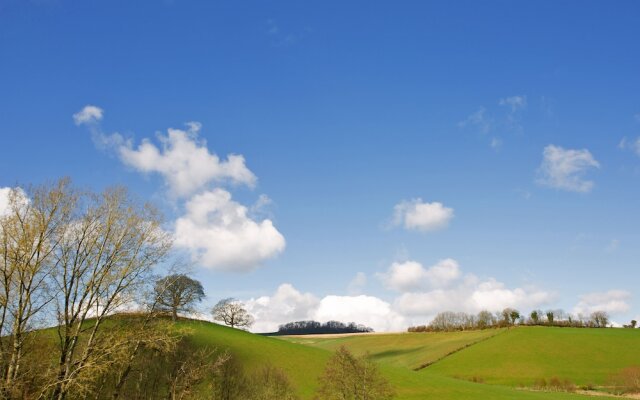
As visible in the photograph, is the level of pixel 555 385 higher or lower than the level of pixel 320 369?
lower

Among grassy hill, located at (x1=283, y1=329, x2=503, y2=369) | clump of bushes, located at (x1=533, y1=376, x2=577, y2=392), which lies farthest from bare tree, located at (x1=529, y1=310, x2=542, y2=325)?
clump of bushes, located at (x1=533, y1=376, x2=577, y2=392)

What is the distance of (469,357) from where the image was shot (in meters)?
100

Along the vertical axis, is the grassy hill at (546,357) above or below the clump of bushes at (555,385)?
above

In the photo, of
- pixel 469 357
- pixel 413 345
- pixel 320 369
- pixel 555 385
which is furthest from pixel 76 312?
pixel 413 345

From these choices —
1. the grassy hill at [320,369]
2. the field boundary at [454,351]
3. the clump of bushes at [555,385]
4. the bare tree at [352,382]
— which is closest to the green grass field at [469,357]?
the grassy hill at [320,369]

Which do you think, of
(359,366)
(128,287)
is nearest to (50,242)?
(128,287)

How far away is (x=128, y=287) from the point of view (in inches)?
1072

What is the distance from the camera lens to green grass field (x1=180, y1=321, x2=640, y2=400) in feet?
216

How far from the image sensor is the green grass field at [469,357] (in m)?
65.8

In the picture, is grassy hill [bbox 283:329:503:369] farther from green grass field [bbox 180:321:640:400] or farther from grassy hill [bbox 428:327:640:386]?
grassy hill [bbox 428:327:640:386]

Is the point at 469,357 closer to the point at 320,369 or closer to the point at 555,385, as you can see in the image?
the point at 555,385

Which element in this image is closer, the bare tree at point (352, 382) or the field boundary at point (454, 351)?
the bare tree at point (352, 382)

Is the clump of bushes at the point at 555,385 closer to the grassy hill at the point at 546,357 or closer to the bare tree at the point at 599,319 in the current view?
the grassy hill at the point at 546,357

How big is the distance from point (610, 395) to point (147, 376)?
6112 centimetres
